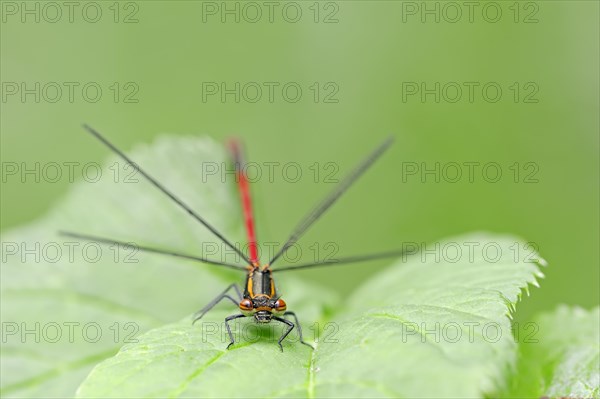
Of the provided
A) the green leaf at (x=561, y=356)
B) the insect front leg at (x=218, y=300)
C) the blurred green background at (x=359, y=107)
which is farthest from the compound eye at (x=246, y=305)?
the blurred green background at (x=359, y=107)

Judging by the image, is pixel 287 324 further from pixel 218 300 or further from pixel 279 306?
pixel 218 300

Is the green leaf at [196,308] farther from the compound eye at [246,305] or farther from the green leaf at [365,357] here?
the compound eye at [246,305]

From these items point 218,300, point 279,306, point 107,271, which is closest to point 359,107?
point 107,271

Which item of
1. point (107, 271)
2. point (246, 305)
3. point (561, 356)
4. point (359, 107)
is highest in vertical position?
point (359, 107)

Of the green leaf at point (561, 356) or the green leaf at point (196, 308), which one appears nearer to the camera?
the green leaf at point (196, 308)

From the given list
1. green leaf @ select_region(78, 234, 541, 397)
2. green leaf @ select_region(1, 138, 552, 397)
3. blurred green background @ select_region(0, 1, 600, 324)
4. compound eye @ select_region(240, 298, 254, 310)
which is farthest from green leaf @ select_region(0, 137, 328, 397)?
blurred green background @ select_region(0, 1, 600, 324)

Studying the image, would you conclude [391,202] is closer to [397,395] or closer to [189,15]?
[189,15]
